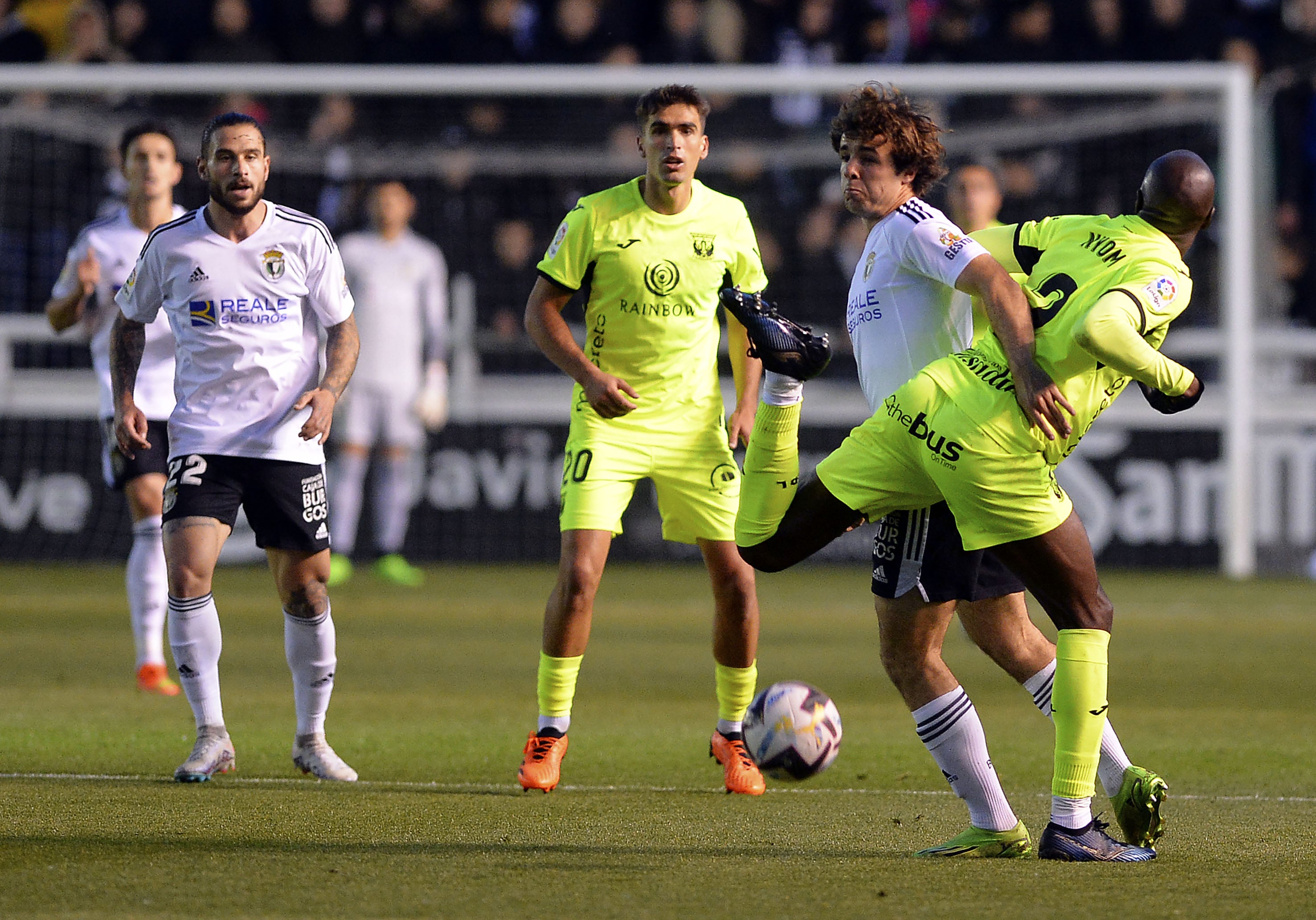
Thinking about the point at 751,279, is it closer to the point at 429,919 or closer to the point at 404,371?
the point at 429,919

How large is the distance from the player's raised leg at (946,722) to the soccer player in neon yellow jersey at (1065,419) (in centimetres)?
15


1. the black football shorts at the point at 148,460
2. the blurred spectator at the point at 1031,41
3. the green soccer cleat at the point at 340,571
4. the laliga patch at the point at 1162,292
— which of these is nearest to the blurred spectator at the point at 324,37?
the green soccer cleat at the point at 340,571

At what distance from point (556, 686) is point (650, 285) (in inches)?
53.1

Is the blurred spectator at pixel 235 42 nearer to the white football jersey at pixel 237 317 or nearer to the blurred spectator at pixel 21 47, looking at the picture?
the blurred spectator at pixel 21 47

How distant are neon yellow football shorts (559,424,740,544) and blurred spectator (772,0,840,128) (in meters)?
9.66

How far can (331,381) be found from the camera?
592 cm

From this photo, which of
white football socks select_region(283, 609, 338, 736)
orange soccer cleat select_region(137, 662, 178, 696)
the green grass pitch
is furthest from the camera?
orange soccer cleat select_region(137, 662, 178, 696)

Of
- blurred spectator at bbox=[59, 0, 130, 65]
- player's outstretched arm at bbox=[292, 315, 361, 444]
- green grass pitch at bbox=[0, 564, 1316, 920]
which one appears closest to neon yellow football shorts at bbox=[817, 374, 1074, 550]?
green grass pitch at bbox=[0, 564, 1316, 920]

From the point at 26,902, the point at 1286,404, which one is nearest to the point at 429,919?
the point at 26,902

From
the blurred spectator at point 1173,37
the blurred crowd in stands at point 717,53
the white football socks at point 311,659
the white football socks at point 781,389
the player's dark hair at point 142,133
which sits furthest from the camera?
the blurred spectator at point 1173,37

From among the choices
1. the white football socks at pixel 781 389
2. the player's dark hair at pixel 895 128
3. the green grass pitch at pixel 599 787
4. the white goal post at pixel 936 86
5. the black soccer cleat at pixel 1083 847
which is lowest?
the green grass pitch at pixel 599 787

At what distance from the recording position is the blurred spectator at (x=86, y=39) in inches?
597

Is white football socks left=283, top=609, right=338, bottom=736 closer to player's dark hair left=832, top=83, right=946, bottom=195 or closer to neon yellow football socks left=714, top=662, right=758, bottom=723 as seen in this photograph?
neon yellow football socks left=714, top=662, right=758, bottom=723

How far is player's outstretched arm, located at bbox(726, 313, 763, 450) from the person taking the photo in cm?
625
